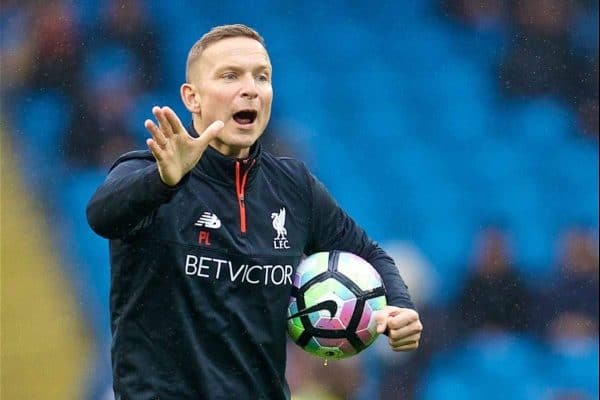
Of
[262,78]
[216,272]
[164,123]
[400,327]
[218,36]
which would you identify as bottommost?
[400,327]

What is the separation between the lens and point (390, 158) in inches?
282

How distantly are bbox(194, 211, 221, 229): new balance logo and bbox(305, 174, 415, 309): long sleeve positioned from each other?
499 millimetres

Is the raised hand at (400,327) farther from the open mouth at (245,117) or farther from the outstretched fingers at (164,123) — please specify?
the outstretched fingers at (164,123)

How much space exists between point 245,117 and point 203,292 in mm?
704

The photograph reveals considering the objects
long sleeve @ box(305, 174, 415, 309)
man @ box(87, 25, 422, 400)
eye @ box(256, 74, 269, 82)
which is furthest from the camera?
long sleeve @ box(305, 174, 415, 309)

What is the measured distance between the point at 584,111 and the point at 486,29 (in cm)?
86

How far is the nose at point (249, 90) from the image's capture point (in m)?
4.02

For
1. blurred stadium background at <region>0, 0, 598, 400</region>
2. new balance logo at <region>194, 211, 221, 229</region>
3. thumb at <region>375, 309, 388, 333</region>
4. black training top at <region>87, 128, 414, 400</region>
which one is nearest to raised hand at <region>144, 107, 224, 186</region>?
black training top at <region>87, 128, 414, 400</region>

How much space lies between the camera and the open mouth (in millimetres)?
4039

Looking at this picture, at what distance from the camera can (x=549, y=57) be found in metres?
7.46

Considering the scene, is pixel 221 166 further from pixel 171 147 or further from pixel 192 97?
pixel 171 147

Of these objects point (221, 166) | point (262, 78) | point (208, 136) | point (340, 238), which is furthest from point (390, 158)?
point (208, 136)

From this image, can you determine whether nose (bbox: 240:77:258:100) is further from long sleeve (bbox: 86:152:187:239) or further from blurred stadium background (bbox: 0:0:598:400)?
blurred stadium background (bbox: 0:0:598:400)

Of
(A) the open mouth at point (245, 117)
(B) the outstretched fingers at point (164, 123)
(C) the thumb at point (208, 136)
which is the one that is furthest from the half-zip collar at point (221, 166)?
(B) the outstretched fingers at point (164, 123)
